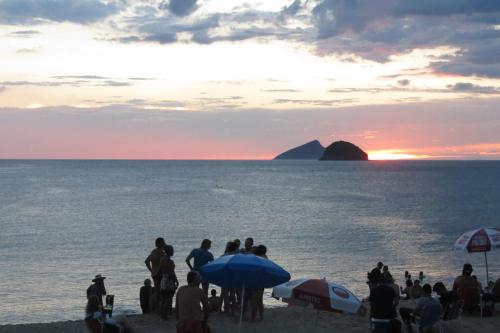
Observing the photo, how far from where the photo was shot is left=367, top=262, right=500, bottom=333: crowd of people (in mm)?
10953

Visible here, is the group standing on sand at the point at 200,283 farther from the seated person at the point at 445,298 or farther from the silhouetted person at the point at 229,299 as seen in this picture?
the seated person at the point at 445,298

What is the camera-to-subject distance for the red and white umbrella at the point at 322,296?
37.5 feet

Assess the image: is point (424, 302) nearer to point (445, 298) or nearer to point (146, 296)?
point (445, 298)

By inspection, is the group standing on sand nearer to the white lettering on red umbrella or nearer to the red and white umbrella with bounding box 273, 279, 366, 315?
the red and white umbrella with bounding box 273, 279, 366, 315

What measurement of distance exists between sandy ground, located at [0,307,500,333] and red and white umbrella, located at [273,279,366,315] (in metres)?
3.16

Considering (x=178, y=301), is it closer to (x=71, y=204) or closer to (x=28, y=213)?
(x=28, y=213)

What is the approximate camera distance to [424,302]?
42.6ft

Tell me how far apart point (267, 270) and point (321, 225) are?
54.6 meters

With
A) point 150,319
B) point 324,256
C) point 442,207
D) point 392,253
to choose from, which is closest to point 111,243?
point 324,256

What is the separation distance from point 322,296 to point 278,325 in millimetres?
3962

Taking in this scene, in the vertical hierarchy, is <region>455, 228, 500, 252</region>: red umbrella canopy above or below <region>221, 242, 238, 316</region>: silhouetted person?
above

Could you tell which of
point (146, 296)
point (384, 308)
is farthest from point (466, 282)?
point (146, 296)

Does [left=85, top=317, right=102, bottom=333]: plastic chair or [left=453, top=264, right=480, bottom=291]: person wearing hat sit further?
[left=453, top=264, right=480, bottom=291]: person wearing hat

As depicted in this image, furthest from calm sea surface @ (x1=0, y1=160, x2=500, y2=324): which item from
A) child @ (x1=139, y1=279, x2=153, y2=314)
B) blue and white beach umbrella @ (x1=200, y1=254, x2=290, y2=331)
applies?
blue and white beach umbrella @ (x1=200, y1=254, x2=290, y2=331)
